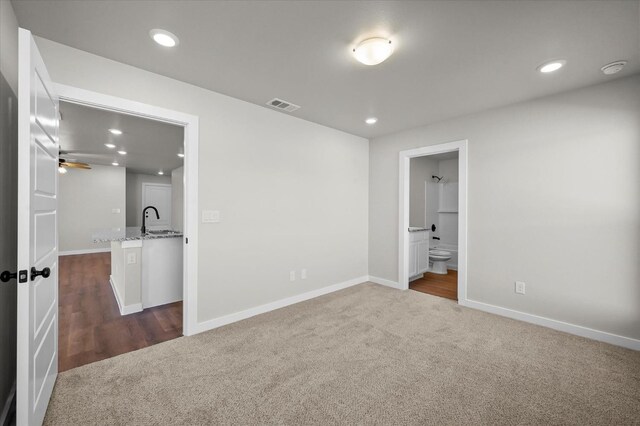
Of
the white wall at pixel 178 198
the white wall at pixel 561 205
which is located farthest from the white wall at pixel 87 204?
the white wall at pixel 561 205

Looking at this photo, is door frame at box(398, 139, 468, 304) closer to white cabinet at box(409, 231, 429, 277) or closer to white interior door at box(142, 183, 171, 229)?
white cabinet at box(409, 231, 429, 277)

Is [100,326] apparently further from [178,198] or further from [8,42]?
[178,198]

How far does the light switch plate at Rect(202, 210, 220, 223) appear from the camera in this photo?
2.82 metres

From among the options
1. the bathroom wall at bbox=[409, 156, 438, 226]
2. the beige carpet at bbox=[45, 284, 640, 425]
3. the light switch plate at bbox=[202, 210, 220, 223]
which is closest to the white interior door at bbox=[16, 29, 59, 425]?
the beige carpet at bbox=[45, 284, 640, 425]

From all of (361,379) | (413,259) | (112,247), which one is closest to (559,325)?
(413,259)

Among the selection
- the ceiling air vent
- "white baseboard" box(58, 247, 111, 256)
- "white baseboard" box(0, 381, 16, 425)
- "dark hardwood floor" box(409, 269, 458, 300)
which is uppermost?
the ceiling air vent

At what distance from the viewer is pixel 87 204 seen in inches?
301

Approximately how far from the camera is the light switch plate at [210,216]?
282 cm

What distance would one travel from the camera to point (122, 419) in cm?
164

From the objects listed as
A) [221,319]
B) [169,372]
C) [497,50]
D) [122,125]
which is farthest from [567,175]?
[122,125]

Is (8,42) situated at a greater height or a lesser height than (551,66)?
lesser

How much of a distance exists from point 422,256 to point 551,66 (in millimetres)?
3275

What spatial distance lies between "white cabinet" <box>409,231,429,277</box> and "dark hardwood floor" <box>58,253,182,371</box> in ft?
11.5

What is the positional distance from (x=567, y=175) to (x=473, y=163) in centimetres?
93
